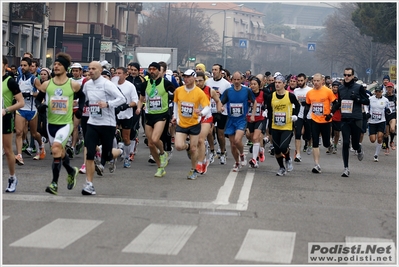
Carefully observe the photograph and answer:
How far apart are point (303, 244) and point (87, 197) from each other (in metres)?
3.90

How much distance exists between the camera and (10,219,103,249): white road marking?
27.9ft

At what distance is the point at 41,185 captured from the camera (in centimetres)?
1314

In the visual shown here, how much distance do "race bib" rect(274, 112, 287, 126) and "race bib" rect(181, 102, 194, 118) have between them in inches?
70.5

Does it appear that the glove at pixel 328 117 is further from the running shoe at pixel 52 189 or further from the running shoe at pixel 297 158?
the running shoe at pixel 52 189

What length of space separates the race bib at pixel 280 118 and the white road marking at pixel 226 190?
3.65ft

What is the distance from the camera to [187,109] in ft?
47.3

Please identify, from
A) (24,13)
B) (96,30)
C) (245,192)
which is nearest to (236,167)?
(245,192)

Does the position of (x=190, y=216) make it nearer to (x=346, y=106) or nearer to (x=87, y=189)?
(x=87, y=189)

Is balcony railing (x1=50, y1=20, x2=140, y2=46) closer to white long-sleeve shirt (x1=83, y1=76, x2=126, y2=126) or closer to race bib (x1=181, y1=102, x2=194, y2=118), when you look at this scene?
race bib (x1=181, y1=102, x2=194, y2=118)

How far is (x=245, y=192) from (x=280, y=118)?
2802 mm

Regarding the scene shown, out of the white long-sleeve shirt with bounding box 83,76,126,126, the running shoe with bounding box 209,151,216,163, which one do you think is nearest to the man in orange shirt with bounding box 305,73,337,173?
the running shoe with bounding box 209,151,216,163

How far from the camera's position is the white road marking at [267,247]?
8.12 metres

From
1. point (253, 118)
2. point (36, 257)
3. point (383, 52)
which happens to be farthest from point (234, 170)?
point (383, 52)

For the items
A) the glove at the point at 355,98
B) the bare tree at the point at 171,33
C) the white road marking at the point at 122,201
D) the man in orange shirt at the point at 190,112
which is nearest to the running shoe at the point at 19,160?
the man in orange shirt at the point at 190,112
